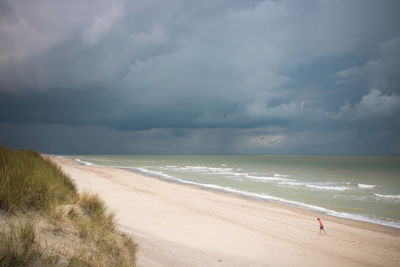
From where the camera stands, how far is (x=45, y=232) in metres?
3.46

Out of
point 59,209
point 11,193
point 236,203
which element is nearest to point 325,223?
point 236,203

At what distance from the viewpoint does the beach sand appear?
631 centimetres

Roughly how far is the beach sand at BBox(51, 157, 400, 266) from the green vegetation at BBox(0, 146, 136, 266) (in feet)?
4.20

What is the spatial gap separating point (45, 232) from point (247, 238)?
7.52 m

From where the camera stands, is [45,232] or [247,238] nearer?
[45,232]

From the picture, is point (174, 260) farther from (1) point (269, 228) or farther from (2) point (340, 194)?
(2) point (340, 194)

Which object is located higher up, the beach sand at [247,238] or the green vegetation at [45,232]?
the green vegetation at [45,232]

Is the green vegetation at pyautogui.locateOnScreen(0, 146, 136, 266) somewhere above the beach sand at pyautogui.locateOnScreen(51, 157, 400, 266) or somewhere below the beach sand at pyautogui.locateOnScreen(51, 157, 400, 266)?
above

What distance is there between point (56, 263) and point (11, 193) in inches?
74.3

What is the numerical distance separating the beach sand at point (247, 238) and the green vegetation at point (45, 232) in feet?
4.20

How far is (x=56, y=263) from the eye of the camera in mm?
2834

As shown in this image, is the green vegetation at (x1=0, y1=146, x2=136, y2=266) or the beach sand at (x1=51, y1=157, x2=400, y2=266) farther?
the beach sand at (x1=51, y1=157, x2=400, y2=266)

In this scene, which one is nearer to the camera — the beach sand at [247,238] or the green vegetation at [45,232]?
the green vegetation at [45,232]

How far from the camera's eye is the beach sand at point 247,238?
6309 mm
